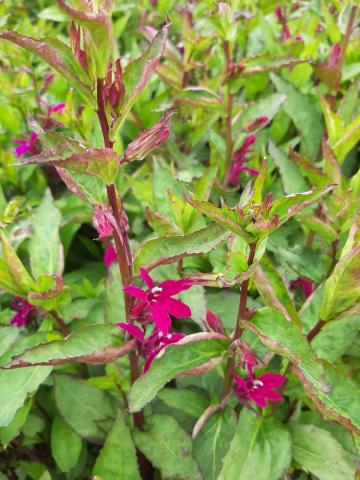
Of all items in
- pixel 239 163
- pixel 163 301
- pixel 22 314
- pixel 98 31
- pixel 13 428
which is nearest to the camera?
pixel 98 31

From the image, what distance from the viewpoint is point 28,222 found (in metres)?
1.27

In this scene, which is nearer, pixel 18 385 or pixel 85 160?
pixel 85 160

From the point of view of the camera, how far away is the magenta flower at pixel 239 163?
142cm

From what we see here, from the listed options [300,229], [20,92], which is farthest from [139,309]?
[20,92]

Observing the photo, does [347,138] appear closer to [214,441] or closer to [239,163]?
[239,163]

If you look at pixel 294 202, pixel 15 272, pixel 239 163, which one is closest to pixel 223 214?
pixel 294 202

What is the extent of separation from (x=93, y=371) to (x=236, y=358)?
0.45 metres

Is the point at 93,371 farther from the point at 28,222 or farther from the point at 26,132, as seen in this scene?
the point at 26,132

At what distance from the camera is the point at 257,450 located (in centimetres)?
100

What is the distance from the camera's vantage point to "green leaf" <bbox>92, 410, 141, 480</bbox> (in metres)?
1.00

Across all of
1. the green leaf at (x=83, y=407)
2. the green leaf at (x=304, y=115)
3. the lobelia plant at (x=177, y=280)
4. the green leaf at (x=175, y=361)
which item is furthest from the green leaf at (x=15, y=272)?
the green leaf at (x=304, y=115)

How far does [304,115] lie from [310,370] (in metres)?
1.02

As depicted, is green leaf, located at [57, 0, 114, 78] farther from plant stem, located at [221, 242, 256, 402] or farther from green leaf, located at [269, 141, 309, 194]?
green leaf, located at [269, 141, 309, 194]

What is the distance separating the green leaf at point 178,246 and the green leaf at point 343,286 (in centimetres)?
19
